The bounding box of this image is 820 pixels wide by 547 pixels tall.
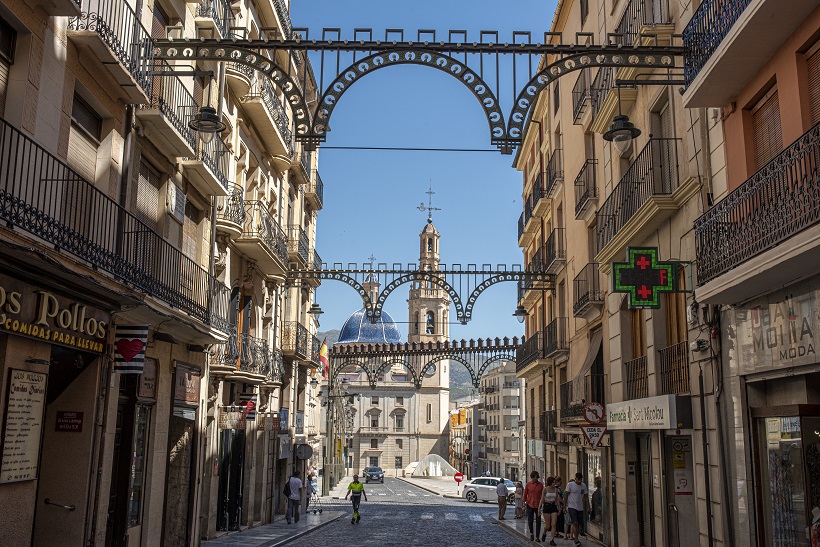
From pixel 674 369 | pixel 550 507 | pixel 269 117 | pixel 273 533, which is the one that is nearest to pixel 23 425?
pixel 674 369

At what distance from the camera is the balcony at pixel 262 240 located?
21.5 metres

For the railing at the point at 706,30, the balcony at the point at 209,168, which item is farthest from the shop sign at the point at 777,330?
the balcony at the point at 209,168

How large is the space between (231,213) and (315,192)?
1476 centimetres

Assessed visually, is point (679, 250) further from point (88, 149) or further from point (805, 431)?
point (88, 149)

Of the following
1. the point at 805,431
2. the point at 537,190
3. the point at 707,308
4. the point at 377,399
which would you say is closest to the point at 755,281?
the point at 805,431

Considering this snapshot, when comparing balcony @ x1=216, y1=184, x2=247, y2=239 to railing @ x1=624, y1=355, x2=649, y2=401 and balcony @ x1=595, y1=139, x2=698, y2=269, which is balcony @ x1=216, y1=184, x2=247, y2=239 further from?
railing @ x1=624, y1=355, x2=649, y2=401

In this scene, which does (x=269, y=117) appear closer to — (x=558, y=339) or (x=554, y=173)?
(x=554, y=173)

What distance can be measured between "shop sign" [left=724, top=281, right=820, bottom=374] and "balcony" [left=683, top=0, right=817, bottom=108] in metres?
2.92

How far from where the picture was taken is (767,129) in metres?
10.6

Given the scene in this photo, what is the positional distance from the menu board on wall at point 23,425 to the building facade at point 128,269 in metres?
0.03

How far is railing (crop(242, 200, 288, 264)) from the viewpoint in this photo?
72.0 feet

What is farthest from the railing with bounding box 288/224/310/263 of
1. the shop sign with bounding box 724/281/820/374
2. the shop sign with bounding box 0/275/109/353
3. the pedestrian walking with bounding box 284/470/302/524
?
the shop sign with bounding box 724/281/820/374

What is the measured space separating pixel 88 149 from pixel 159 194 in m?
3.18

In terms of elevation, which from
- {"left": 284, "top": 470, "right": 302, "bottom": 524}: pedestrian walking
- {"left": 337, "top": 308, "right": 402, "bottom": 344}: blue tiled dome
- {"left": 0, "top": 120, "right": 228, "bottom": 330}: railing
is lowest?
{"left": 284, "top": 470, "right": 302, "bottom": 524}: pedestrian walking
